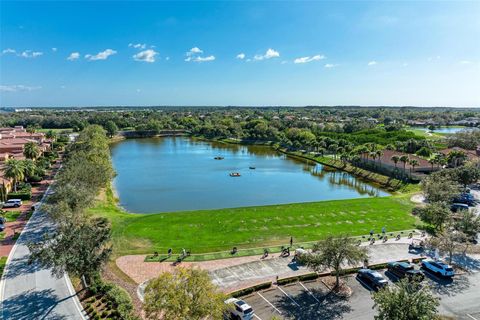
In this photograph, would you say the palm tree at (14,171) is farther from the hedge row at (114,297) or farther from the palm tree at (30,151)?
the hedge row at (114,297)

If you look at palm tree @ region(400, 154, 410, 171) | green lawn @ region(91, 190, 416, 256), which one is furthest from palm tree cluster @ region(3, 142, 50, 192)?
palm tree @ region(400, 154, 410, 171)

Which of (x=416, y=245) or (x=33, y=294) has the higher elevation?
(x=33, y=294)

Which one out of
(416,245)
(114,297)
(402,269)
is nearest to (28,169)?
(114,297)

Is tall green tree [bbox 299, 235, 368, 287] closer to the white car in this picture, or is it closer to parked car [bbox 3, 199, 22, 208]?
the white car

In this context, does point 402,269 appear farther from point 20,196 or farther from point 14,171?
point 14,171

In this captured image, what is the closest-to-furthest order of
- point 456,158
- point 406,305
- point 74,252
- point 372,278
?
point 406,305, point 74,252, point 372,278, point 456,158

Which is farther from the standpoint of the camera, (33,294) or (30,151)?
(30,151)
